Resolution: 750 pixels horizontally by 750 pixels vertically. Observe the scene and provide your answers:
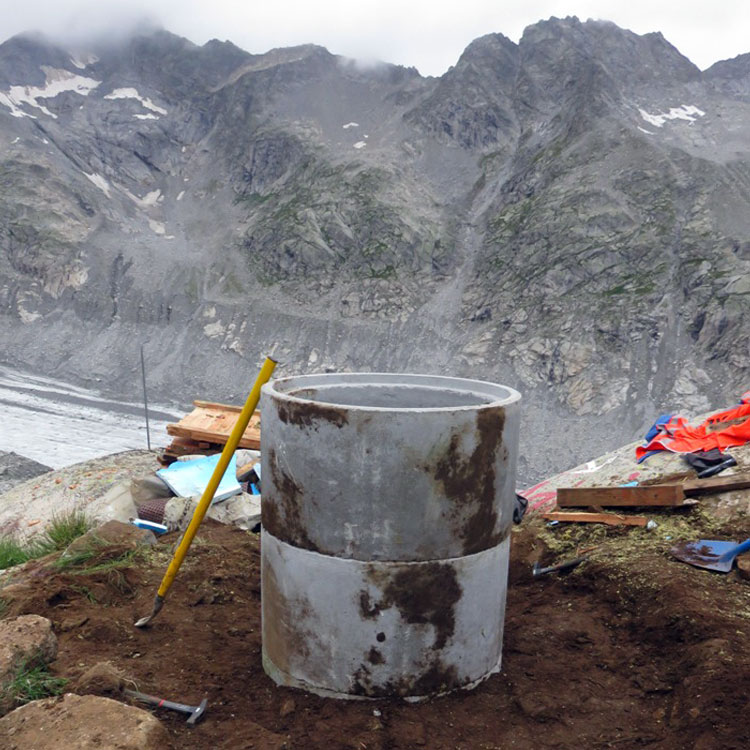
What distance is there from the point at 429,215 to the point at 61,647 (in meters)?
40.0

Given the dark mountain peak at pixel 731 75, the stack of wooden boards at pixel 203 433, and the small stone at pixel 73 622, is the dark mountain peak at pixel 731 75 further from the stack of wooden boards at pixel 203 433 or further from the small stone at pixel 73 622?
the small stone at pixel 73 622

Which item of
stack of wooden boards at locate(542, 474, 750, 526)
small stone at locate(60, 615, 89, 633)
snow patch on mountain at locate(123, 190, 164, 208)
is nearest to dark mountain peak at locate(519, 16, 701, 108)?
snow patch on mountain at locate(123, 190, 164, 208)

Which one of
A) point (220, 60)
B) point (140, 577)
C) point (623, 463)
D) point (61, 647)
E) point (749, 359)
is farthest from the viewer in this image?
point (220, 60)

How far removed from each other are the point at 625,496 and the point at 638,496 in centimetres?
12

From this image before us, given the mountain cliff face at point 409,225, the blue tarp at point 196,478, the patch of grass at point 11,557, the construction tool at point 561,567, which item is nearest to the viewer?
the construction tool at point 561,567

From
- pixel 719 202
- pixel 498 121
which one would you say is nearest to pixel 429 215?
pixel 498 121

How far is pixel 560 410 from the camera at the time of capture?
26750 mm

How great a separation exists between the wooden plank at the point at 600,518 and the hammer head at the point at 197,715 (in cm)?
397

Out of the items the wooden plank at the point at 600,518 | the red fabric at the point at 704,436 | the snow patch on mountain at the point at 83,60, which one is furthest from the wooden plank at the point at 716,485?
the snow patch on mountain at the point at 83,60

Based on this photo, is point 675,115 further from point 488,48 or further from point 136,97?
point 136,97

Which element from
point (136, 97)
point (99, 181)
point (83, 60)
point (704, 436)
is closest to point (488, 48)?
point (136, 97)

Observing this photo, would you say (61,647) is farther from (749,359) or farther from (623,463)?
(749,359)

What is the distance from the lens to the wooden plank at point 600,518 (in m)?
5.67

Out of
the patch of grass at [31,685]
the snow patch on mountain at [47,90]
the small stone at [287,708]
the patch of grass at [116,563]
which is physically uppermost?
the snow patch on mountain at [47,90]
